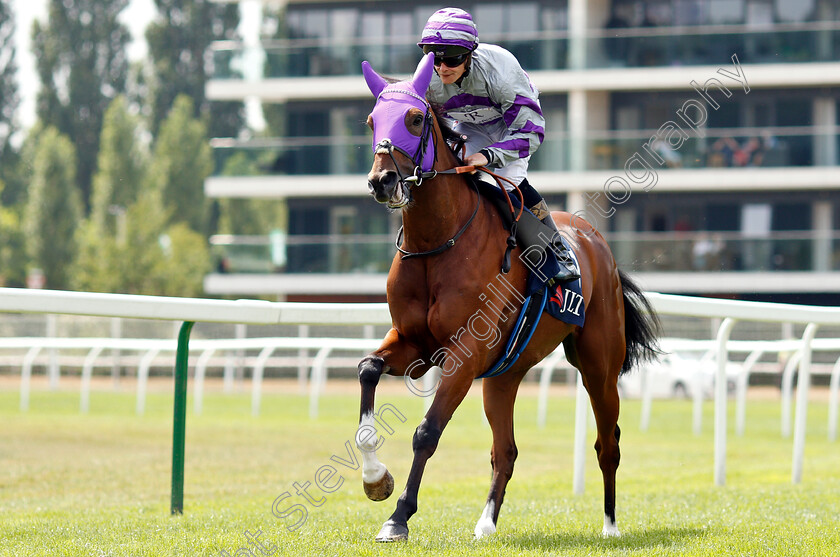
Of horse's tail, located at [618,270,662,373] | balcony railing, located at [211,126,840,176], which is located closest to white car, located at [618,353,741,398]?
balcony railing, located at [211,126,840,176]

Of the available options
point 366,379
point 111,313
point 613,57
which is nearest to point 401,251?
point 366,379

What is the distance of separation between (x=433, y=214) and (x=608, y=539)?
1631 millimetres

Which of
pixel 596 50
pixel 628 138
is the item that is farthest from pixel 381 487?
pixel 596 50

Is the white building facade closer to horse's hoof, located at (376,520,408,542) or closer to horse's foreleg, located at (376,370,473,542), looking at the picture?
horse's foreleg, located at (376,370,473,542)

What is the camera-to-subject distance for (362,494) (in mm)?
7109

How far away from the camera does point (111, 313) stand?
4.91m

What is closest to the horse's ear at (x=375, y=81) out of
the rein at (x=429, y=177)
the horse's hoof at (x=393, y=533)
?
the rein at (x=429, y=177)

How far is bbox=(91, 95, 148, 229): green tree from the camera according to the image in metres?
48.6

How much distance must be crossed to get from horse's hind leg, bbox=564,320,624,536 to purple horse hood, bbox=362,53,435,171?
59.9 inches

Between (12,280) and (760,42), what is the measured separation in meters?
35.1

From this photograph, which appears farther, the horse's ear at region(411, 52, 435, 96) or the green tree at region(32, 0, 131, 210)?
the green tree at region(32, 0, 131, 210)

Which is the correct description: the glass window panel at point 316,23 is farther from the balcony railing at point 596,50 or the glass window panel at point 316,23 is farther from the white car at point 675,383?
the white car at point 675,383

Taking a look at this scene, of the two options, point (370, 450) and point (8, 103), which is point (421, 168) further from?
point (8, 103)

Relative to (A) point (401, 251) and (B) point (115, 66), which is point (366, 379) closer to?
(A) point (401, 251)
